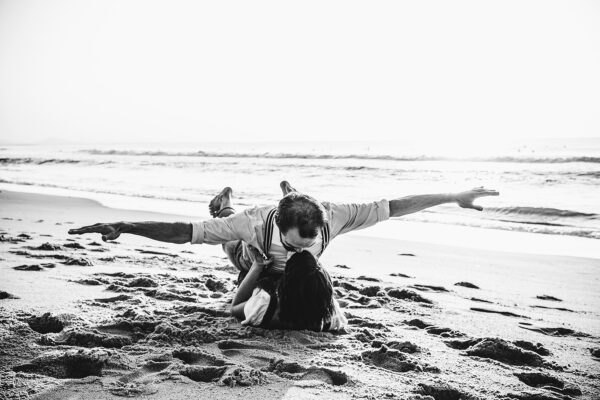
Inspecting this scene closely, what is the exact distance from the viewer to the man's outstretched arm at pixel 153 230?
2.80 meters

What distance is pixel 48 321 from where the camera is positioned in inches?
125

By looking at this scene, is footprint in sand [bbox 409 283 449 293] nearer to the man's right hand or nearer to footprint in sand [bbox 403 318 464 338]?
footprint in sand [bbox 403 318 464 338]

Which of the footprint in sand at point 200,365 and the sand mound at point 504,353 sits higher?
the footprint in sand at point 200,365

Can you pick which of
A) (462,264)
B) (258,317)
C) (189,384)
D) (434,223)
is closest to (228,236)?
(258,317)

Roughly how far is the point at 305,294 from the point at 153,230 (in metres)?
1.04

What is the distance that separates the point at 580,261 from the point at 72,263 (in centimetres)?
610

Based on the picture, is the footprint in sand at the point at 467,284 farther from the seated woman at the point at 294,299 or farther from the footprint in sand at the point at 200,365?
the footprint in sand at the point at 200,365

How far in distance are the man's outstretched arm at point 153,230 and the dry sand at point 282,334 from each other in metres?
0.67

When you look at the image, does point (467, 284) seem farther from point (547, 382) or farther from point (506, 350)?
point (547, 382)

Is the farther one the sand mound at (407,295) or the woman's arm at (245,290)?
the sand mound at (407,295)

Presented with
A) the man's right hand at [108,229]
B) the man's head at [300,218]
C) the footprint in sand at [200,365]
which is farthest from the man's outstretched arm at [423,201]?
the man's right hand at [108,229]

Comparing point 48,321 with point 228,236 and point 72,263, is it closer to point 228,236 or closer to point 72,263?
point 228,236

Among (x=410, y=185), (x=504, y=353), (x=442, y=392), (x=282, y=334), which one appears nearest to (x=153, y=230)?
(x=282, y=334)

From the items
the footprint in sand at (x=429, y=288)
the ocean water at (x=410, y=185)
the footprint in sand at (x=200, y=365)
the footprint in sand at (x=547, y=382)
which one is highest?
the ocean water at (x=410, y=185)
